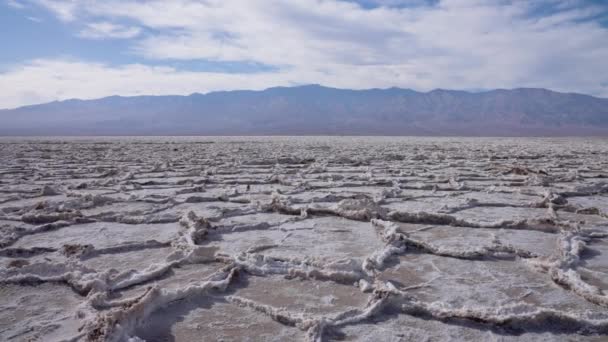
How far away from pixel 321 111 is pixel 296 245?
4597 inches

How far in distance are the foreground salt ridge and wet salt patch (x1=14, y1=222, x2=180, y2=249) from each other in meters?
0.02

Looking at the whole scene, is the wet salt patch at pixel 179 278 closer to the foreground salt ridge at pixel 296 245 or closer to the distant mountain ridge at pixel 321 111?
the foreground salt ridge at pixel 296 245

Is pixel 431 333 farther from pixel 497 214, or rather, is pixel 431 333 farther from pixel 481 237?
pixel 497 214

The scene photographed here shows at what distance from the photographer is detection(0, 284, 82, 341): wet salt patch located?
140cm

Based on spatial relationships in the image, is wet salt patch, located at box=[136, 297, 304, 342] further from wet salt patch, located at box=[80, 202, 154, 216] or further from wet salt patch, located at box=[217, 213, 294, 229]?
wet salt patch, located at box=[80, 202, 154, 216]

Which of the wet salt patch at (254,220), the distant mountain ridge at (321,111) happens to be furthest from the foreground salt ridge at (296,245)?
the distant mountain ridge at (321,111)

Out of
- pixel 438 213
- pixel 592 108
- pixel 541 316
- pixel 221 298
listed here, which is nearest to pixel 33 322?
pixel 221 298

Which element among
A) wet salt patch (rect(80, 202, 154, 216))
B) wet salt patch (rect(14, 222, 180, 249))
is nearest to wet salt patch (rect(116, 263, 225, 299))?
wet salt patch (rect(14, 222, 180, 249))

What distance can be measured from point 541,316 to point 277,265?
1063 millimetres

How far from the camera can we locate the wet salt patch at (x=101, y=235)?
2.46m

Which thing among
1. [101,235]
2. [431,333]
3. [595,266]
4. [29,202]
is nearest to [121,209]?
[101,235]

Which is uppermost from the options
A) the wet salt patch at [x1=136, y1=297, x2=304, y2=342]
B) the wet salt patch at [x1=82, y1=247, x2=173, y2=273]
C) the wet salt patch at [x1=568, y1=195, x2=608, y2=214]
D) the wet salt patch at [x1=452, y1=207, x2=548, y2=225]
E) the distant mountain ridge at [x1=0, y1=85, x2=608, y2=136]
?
the distant mountain ridge at [x1=0, y1=85, x2=608, y2=136]

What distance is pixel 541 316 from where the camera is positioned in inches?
57.9

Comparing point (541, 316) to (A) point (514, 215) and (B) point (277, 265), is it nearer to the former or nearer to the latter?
(B) point (277, 265)
